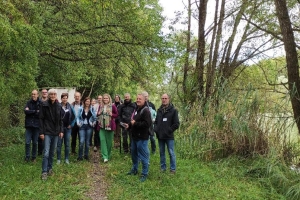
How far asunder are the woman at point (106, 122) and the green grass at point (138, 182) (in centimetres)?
44

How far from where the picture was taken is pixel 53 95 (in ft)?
19.5

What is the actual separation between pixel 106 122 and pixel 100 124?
0.69 feet

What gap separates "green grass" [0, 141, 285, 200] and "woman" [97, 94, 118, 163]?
44 centimetres

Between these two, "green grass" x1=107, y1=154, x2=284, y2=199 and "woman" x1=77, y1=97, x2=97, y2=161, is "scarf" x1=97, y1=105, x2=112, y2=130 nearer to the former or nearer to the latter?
"woman" x1=77, y1=97, x2=97, y2=161

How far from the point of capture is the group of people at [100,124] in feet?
19.5

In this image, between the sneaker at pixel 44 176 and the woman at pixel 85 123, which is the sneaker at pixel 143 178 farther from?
the woman at pixel 85 123

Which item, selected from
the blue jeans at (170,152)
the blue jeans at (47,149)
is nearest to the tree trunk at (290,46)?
the blue jeans at (170,152)

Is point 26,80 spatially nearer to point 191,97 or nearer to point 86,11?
point 86,11

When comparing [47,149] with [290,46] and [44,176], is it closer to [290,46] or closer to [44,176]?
[44,176]

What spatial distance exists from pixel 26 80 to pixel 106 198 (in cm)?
341

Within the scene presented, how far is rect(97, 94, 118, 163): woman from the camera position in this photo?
7.42 m

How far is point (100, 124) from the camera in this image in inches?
295

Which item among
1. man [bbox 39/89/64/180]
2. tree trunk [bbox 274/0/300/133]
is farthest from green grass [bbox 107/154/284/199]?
tree trunk [bbox 274/0/300/133]

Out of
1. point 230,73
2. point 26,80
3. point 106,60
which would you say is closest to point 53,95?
point 26,80
